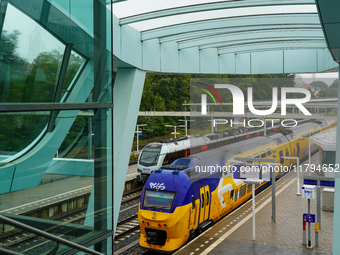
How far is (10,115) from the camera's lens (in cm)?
251

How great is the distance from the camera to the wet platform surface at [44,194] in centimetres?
251

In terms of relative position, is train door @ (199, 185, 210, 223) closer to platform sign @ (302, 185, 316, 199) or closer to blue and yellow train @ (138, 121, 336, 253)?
blue and yellow train @ (138, 121, 336, 253)

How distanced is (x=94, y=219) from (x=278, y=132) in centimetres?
1784

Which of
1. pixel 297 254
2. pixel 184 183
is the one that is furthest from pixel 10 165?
pixel 297 254

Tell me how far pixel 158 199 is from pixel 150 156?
10243 mm

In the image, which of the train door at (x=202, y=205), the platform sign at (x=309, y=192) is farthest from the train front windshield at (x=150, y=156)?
the platform sign at (x=309, y=192)

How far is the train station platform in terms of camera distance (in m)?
10.3

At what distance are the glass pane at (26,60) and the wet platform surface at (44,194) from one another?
2.25 ft

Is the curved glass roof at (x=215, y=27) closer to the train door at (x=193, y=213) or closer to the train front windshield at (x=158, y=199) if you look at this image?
the train front windshield at (x=158, y=199)

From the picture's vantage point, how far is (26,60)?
285 centimetres

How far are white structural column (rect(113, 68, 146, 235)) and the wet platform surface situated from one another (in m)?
3.82

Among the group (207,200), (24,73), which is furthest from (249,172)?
(24,73)

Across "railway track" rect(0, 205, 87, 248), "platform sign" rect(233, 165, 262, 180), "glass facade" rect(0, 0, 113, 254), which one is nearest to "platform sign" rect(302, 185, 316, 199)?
"platform sign" rect(233, 165, 262, 180)

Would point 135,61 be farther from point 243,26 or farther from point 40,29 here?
point 40,29
